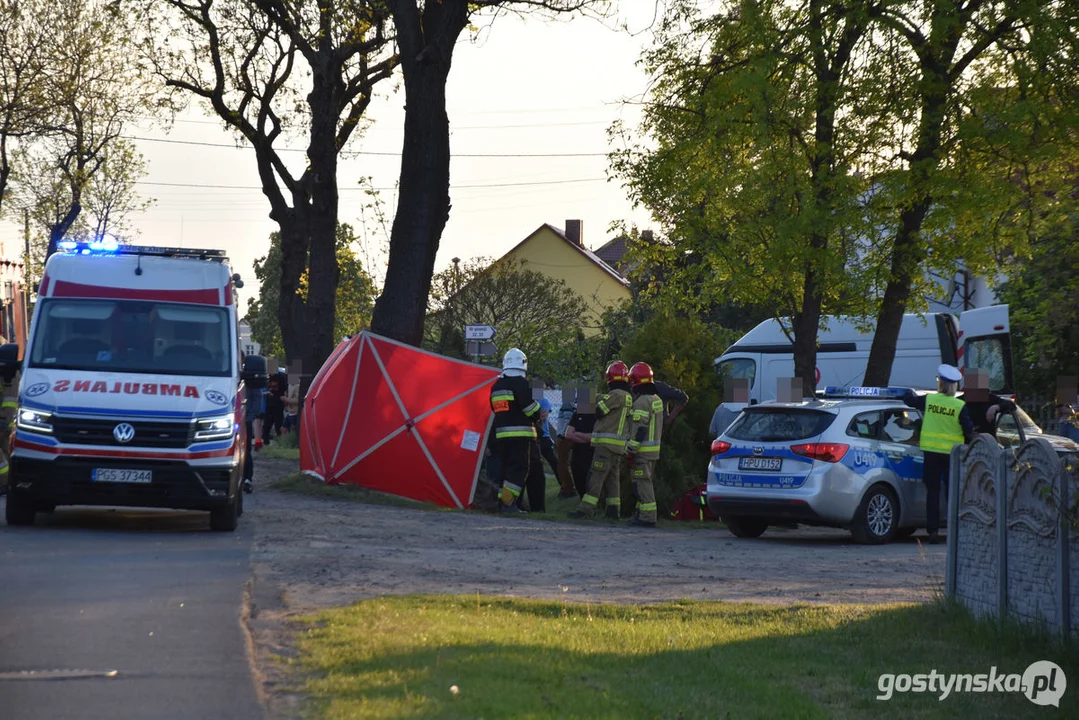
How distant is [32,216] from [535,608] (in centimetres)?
4655

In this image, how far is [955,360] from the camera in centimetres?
2638

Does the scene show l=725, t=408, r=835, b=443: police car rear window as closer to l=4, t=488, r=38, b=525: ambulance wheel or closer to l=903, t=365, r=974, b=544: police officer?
l=903, t=365, r=974, b=544: police officer

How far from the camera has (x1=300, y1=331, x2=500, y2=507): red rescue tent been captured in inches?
760

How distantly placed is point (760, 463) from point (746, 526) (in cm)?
119

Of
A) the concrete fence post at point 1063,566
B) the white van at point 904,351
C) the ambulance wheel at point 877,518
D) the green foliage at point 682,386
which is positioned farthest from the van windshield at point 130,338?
the white van at point 904,351

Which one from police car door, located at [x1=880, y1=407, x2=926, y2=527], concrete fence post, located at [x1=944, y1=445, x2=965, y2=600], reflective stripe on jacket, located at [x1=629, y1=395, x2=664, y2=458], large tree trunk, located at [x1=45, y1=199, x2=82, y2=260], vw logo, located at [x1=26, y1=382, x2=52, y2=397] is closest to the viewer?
concrete fence post, located at [x1=944, y1=445, x2=965, y2=600]

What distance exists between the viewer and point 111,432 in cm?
1384

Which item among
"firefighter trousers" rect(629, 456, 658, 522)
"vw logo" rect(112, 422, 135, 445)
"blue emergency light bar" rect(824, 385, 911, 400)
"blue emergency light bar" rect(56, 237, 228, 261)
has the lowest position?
"firefighter trousers" rect(629, 456, 658, 522)

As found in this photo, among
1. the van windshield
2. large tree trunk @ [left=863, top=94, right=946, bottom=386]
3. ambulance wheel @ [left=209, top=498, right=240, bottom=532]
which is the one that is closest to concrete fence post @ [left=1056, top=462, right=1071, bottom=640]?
ambulance wheel @ [left=209, top=498, right=240, bottom=532]

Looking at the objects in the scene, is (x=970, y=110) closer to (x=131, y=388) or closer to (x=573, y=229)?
(x=131, y=388)

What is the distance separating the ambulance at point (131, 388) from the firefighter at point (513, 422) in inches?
150

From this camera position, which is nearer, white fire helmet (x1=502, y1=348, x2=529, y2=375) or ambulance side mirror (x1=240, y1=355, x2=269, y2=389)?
ambulance side mirror (x1=240, y1=355, x2=269, y2=389)

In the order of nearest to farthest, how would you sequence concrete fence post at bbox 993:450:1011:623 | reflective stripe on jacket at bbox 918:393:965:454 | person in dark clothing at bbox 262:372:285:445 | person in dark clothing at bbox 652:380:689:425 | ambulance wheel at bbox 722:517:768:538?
concrete fence post at bbox 993:450:1011:623, reflective stripe on jacket at bbox 918:393:965:454, ambulance wheel at bbox 722:517:768:538, person in dark clothing at bbox 652:380:689:425, person in dark clothing at bbox 262:372:285:445

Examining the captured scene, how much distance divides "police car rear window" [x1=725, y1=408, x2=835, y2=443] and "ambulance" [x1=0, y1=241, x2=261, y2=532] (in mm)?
5471
